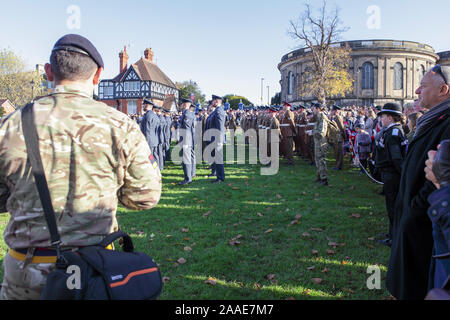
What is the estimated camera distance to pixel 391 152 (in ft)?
18.1

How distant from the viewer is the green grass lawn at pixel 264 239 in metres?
4.32

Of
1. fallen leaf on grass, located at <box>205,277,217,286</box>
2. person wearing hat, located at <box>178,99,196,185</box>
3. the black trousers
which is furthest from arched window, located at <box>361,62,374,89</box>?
fallen leaf on grass, located at <box>205,277,217,286</box>

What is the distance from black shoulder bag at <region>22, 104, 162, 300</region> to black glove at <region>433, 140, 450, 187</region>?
5.54 ft

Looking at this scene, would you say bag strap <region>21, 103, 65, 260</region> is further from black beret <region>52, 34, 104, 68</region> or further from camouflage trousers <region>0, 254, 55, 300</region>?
black beret <region>52, 34, 104, 68</region>

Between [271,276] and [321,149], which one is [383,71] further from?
[271,276]

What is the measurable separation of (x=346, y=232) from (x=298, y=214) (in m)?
1.21

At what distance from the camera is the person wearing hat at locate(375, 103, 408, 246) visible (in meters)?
5.53

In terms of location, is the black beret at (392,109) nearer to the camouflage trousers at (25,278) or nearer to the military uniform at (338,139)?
the camouflage trousers at (25,278)

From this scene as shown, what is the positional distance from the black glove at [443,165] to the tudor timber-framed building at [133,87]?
59.5 meters

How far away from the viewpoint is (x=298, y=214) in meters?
7.27

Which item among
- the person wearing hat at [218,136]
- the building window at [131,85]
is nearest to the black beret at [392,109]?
the person wearing hat at [218,136]

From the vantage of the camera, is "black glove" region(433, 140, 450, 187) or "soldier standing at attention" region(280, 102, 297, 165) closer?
"black glove" region(433, 140, 450, 187)

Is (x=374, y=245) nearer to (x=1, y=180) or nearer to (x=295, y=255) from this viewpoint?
(x=295, y=255)

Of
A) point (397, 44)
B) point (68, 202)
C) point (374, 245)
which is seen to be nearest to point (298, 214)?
point (374, 245)
